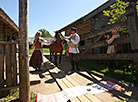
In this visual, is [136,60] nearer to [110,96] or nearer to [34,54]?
[110,96]

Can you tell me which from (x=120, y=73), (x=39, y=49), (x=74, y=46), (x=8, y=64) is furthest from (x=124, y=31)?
(x=8, y=64)

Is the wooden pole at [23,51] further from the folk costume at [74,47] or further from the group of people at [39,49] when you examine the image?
the folk costume at [74,47]

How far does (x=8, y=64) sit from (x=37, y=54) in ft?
6.54

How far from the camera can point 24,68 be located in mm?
2012

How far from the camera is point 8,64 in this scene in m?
2.38

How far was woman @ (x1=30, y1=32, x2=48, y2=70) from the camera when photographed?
4.29 meters

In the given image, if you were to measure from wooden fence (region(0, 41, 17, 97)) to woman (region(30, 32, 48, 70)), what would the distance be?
181cm

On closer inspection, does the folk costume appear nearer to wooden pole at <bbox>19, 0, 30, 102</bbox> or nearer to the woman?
the woman

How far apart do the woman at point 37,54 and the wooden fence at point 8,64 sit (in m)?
1.81

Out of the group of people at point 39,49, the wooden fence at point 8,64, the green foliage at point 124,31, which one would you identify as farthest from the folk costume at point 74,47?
the green foliage at point 124,31

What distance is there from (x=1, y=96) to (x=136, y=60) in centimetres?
384

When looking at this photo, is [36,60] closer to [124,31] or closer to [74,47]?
[74,47]

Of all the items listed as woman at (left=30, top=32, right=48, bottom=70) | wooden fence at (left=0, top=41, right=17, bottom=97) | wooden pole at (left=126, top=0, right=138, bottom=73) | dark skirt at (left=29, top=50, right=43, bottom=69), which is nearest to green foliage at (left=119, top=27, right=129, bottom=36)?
wooden pole at (left=126, top=0, right=138, bottom=73)

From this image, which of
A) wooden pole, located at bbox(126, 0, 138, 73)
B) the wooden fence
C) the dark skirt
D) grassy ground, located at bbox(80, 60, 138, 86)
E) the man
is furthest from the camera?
the man
